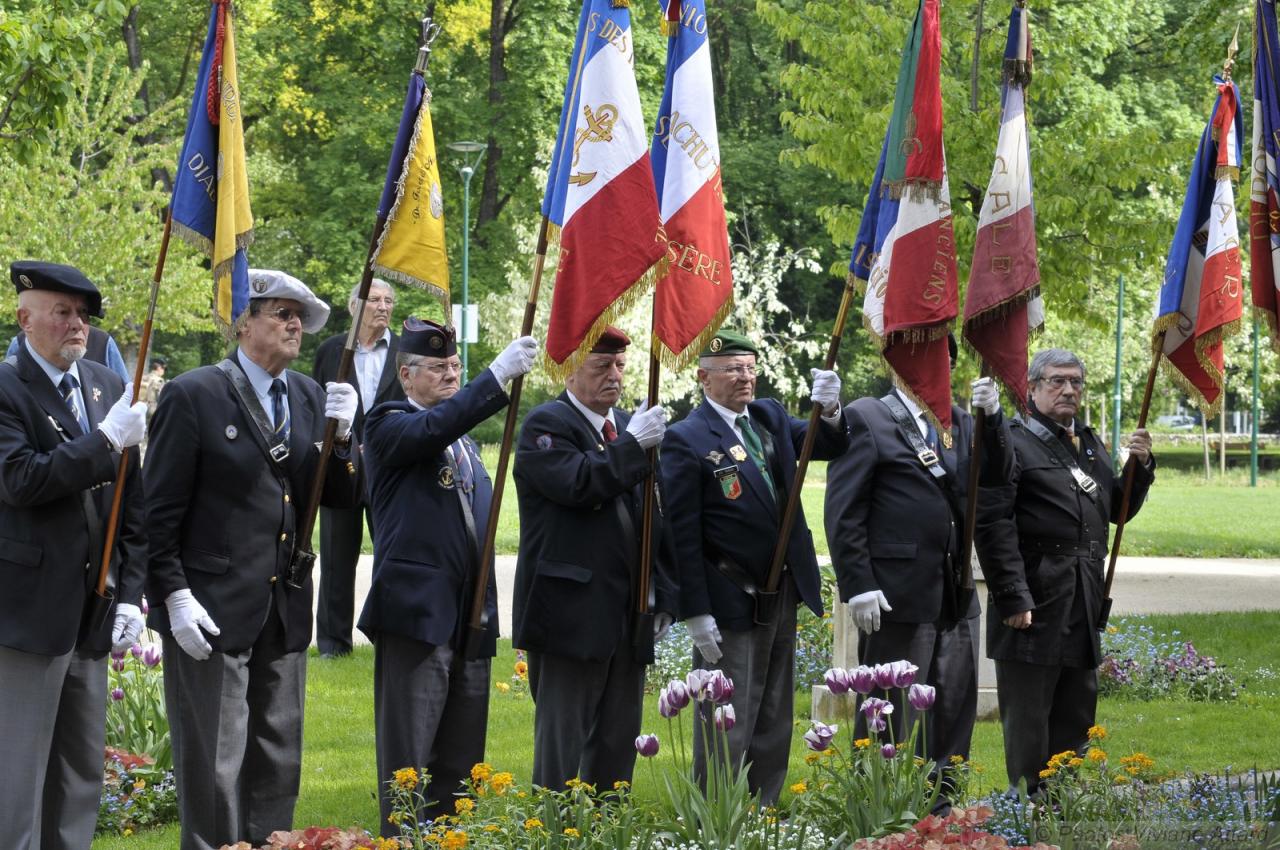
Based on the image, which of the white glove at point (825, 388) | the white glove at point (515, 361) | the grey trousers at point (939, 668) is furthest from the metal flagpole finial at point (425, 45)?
the grey trousers at point (939, 668)

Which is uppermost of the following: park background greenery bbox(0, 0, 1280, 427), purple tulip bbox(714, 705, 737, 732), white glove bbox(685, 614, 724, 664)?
park background greenery bbox(0, 0, 1280, 427)

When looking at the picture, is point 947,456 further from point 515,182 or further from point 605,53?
point 515,182

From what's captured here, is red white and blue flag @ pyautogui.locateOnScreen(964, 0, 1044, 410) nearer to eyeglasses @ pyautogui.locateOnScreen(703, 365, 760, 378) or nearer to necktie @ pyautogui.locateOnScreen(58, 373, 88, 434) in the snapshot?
eyeglasses @ pyautogui.locateOnScreen(703, 365, 760, 378)

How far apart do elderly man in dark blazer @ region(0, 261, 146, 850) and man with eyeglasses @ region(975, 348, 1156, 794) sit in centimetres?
382

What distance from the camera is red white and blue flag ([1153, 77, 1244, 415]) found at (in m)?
7.86

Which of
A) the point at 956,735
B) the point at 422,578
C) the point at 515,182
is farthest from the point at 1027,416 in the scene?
the point at 515,182

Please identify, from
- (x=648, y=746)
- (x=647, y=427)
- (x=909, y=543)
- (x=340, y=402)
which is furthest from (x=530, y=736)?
(x=648, y=746)

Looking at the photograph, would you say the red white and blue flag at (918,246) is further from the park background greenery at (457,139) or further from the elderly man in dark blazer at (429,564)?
the park background greenery at (457,139)

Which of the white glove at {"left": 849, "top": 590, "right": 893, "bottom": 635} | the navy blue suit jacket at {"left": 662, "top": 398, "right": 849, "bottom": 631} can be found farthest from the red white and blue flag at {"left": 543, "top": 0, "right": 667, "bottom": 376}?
the white glove at {"left": 849, "top": 590, "right": 893, "bottom": 635}

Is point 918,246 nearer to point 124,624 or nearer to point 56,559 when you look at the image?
point 124,624

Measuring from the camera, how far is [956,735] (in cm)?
753

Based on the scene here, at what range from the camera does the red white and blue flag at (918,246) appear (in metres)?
6.95

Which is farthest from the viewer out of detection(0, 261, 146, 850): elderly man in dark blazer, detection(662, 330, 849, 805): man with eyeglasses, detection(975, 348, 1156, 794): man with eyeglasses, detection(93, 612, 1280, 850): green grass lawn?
detection(93, 612, 1280, 850): green grass lawn

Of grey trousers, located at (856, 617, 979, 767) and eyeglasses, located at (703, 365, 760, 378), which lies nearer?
eyeglasses, located at (703, 365, 760, 378)
